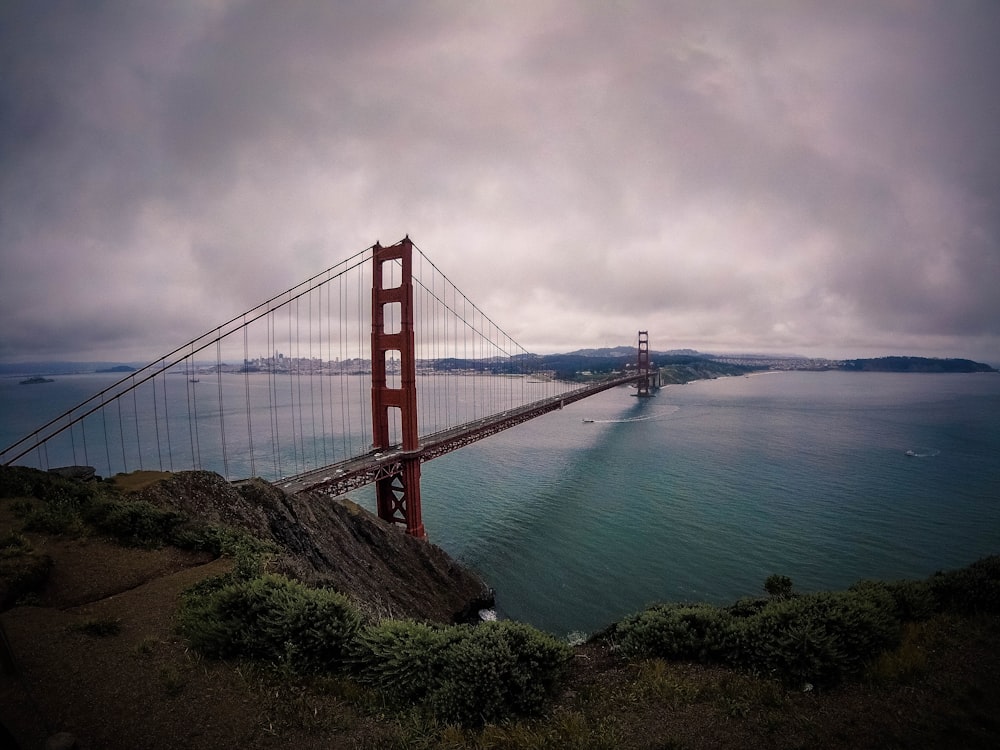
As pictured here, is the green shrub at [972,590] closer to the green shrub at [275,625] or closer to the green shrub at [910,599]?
the green shrub at [910,599]

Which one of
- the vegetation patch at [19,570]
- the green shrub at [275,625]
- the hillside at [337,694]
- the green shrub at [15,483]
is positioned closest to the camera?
the hillside at [337,694]

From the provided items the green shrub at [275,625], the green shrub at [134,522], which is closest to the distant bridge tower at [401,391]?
the green shrub at [134,522]

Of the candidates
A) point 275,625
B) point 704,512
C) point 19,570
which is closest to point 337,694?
point 275,625

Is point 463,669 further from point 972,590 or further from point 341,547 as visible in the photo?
point 341,547

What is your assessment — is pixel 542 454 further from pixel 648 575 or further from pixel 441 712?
pixel 441 712

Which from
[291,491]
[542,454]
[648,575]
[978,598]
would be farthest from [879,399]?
[291,491]

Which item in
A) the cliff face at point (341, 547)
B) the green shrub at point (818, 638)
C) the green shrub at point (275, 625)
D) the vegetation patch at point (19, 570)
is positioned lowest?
the cliff face at point (341, 547)

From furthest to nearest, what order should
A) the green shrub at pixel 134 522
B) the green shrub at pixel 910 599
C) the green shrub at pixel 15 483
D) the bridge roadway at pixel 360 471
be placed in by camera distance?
the bridge roadway at pixel 360 471, the green shrub at pixel 15 483, the green shrub at pixel 134 522, the green shrub at pixel 910 599
